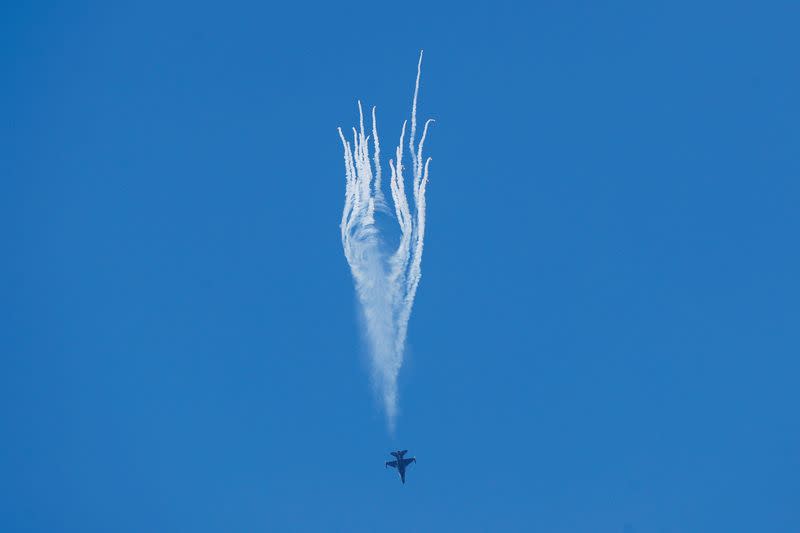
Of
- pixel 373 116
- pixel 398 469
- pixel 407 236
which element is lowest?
pixel 398 469

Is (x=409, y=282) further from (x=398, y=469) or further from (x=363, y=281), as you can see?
(x=398, y=469)

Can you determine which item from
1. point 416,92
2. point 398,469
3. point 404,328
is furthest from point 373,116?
point 398,469

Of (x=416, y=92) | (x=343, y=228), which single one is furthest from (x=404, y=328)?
(x=416, y=92)

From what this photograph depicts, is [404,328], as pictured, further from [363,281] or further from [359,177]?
[359,177]

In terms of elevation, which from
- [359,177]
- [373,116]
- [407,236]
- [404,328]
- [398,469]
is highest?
[373,116]

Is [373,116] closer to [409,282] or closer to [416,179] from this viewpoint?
[416,179]

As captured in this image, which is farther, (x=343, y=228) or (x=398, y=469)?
(x=398, y=469)

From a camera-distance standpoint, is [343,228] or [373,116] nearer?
[343,228]

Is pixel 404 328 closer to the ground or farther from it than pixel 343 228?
closer to the ground

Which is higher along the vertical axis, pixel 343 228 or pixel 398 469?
pixel 343 228
